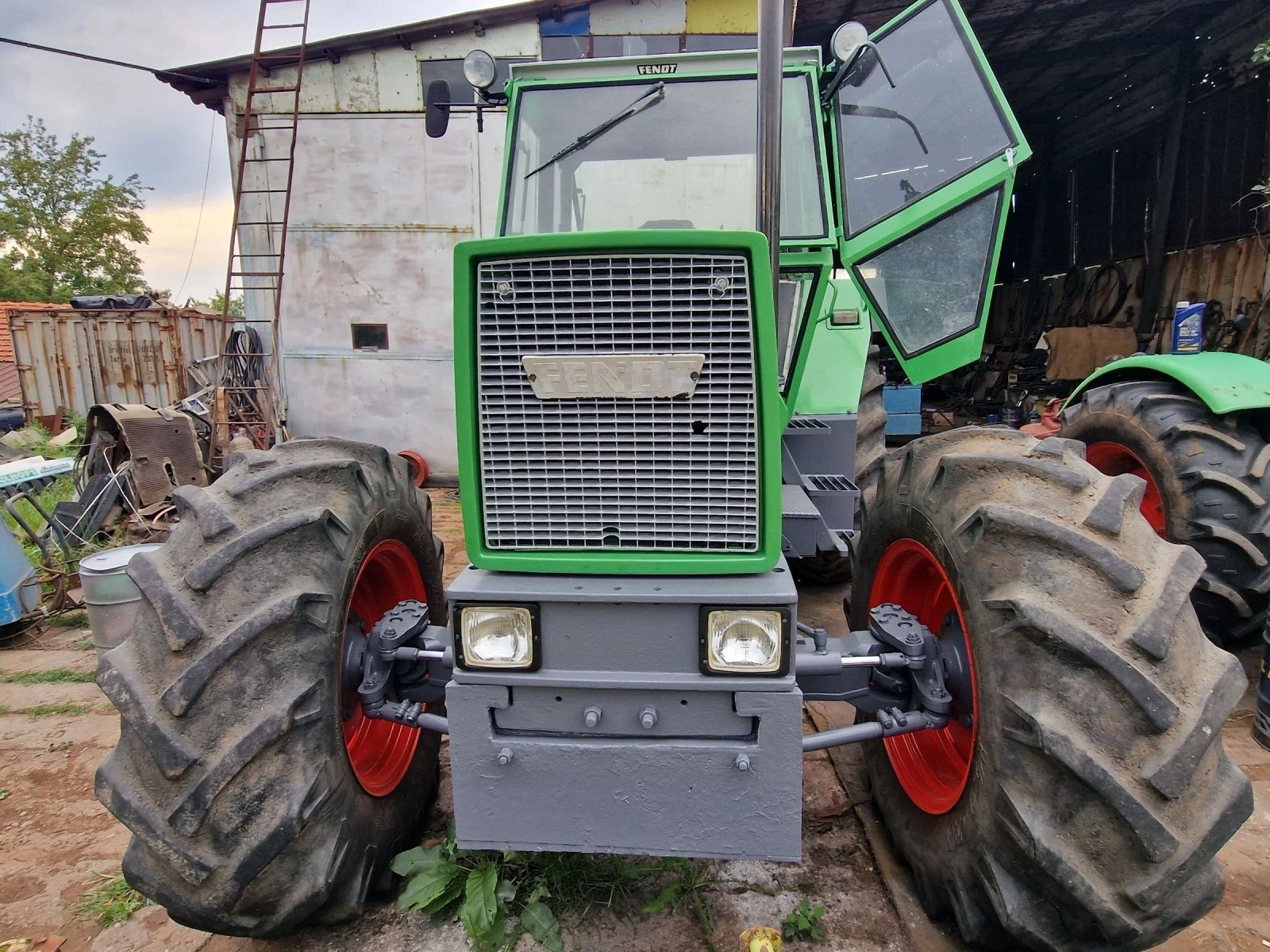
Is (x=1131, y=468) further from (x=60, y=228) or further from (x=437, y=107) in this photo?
(x=60, y=228)

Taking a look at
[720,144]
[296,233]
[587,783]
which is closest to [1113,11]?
[720,144]

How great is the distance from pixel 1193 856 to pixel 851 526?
2156 millimetres

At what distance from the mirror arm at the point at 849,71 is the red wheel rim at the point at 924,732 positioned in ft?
6.41

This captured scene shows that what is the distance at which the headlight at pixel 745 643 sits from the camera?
6.09 ft

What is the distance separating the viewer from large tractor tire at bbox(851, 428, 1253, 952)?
1666 millimetres

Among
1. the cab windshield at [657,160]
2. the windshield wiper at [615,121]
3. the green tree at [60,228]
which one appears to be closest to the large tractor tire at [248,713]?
the cab windshield at [657,160]

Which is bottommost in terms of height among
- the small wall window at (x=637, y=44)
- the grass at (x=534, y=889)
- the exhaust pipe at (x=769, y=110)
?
the grass at (x=534, y=889)

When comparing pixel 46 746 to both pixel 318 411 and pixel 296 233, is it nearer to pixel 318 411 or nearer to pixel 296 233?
pixel 318 411

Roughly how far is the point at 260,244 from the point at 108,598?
19.5 ft

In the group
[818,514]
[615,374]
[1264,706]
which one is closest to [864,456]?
[818,514]

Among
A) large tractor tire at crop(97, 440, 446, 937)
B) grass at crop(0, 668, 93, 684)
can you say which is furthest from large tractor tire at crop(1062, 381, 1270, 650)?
grass at crop(0, 668, 93, 684)

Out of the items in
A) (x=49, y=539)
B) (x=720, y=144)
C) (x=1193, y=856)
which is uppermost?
(x=720, y=144)

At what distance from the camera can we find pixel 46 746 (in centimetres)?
353

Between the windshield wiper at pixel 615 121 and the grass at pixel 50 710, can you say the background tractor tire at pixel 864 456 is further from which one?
the grass at pixel 50 710
